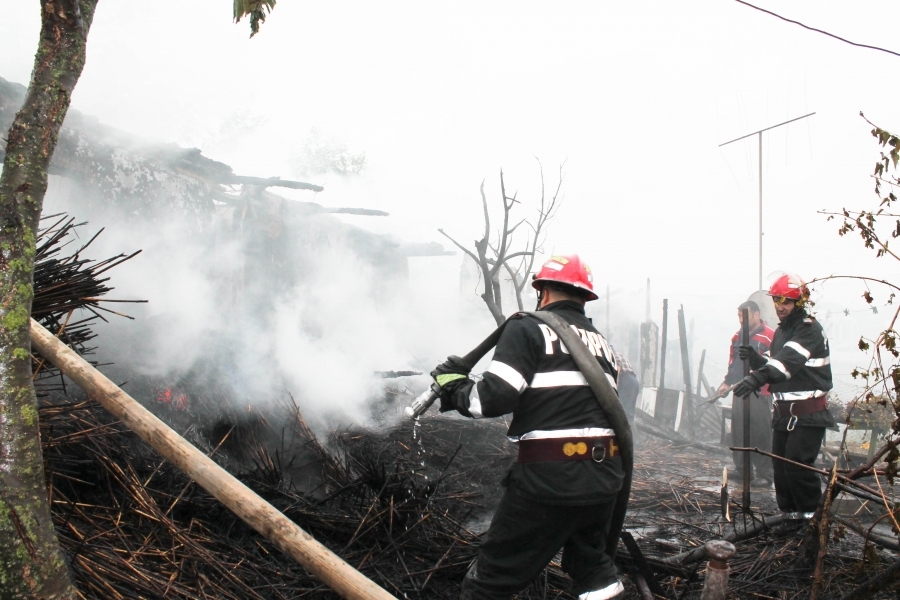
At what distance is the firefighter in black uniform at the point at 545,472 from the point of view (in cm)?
286

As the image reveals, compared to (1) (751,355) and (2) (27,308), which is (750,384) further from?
(2) (27,308)

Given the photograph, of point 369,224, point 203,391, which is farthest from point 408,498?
point 369,224

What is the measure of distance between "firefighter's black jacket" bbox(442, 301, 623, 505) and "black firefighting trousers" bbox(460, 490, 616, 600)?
10 cm

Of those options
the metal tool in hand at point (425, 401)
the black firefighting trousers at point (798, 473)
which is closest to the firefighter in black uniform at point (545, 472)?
the metal tool in hand at point (425, 401)

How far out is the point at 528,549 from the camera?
2.90 metres

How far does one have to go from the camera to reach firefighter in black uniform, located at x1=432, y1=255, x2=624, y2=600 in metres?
2.86

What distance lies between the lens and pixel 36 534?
1807 millimetres

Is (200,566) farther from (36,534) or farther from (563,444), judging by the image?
(563,444)

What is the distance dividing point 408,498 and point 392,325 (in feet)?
41.1

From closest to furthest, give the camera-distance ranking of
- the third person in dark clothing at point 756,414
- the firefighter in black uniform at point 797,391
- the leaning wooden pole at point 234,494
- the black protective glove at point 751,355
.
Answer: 1. the leaning wooden pole at point 234,494
2. the firefighter in black uniform at point 797,391
3. the black protective glove at point 751,355
4. the third person in dark clothing at point 756,414

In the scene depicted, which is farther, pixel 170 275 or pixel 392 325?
pixel 392 325

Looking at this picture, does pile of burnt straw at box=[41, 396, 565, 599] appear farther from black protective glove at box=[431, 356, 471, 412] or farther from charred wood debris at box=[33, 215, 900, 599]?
black protective glove at box=[431, 356, 471, 412]

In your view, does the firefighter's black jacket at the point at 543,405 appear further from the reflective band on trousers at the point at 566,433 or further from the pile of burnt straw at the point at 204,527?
the pile of burnt straw at the point at 204,527

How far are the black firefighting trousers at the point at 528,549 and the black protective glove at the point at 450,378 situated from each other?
58cm
